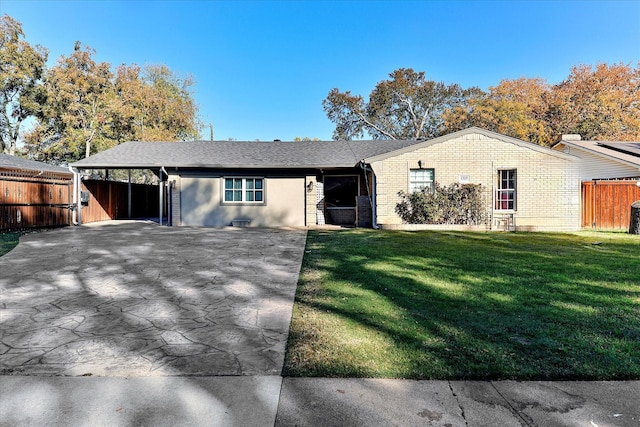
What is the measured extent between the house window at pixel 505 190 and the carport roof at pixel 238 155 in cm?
541

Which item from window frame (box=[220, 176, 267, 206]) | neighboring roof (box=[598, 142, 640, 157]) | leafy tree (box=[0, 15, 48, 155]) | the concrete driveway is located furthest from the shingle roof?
leafy tree (box=[0, 15, 48, 155])

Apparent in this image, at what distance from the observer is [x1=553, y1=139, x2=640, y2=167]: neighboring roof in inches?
567

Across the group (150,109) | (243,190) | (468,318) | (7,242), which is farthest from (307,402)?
(150,109)

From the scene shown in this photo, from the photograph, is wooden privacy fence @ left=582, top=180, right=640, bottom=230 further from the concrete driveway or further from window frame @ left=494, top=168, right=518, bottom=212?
the concrete driveway

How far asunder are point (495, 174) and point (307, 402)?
13048mm

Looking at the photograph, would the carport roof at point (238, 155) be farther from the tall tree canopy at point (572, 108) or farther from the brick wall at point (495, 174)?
the tall tree canopy at point (572, 108)

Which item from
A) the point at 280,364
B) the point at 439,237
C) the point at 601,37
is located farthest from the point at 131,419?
the point at 601,37

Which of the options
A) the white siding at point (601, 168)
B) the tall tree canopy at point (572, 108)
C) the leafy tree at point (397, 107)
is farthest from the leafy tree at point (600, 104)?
the white siding at point (601, 168)

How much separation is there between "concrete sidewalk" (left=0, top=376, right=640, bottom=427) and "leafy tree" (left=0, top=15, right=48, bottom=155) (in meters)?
33.4

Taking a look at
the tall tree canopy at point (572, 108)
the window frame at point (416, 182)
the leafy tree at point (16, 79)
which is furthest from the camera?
the tall tree canopy at point (572, 108)

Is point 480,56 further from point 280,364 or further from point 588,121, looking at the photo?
point 280,364

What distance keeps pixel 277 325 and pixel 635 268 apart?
20.2 ft

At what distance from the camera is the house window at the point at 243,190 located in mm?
15820

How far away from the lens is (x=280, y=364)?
2.92 metres
